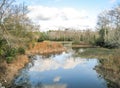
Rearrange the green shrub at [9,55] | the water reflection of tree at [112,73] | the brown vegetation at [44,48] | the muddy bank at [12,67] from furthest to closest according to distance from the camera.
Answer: the brown vegetation at [44,48] < the green shrub at [9,55] < the muddy bank at [12,67] < the water reflection of tree at [112,73]

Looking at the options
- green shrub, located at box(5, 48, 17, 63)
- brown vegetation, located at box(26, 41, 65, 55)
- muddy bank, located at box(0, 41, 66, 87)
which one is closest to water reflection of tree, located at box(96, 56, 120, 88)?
muddy bank, located at box(0, 41, 66, 87)

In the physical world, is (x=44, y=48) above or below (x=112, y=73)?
below

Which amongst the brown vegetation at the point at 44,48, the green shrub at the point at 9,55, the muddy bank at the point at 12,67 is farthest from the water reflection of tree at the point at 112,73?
the brown vegetation at the point at 44,48

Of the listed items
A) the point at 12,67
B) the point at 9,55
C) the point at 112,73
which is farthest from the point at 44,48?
the point at 112,73

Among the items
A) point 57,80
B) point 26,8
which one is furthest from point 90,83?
point 26,8

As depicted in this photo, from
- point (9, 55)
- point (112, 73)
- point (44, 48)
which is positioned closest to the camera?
point (112, 73)

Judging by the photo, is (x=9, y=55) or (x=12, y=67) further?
(x=9, y=55)

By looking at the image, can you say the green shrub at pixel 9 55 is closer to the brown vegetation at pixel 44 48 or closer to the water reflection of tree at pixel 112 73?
the water reflection of tree at pixel 112 73

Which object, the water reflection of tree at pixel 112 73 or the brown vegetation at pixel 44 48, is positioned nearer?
the water reflection of tree at pixel 112 73

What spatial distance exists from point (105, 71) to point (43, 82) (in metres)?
7.02

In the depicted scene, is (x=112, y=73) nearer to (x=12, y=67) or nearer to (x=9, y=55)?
(x=12, y=67)

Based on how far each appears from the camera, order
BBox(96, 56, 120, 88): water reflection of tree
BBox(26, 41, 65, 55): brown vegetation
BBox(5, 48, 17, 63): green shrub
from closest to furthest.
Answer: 1. BBox(96, 56, 120, 88): water reflection of tree
2. BBox(5, 48, 17, 63): green shrub
3. BBox(26, 41, 65, 55): brown vegetation

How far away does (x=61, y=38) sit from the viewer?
A: 91688 millimetres

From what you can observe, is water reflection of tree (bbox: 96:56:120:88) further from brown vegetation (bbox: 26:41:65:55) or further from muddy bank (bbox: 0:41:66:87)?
brown vegetation (bbox: 26:41:65:55)
